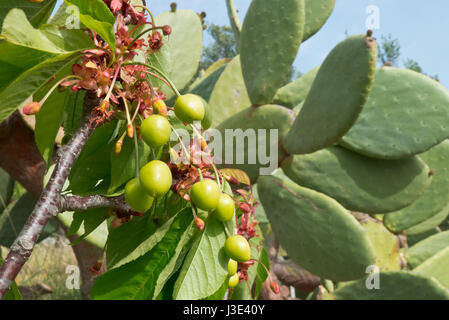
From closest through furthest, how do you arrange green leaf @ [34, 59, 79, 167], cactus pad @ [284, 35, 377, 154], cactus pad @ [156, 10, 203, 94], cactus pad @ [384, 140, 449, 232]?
green leaf @ [34, 59, 79, 167], cactus pad @ [284, 35, 377, 154], cactus pad @ [156, 10, 203, 94], cactus pad @ [384, 140, 449, 232]

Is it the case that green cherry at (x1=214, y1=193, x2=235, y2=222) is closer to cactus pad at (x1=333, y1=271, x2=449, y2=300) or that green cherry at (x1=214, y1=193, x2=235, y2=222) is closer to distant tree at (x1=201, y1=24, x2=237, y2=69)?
cactus pad at (x1=333, y1=271, x2=449, y2=300)

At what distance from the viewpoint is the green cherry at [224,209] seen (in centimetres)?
48

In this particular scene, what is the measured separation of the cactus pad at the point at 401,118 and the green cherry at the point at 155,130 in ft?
4.06

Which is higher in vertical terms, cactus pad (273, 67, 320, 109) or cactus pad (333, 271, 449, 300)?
cactus pad (273, 67, 320, 109)

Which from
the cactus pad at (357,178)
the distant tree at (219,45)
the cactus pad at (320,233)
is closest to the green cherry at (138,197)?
the cactus pad at (320,233)

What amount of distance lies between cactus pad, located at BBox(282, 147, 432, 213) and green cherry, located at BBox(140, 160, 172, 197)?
44.7 inches

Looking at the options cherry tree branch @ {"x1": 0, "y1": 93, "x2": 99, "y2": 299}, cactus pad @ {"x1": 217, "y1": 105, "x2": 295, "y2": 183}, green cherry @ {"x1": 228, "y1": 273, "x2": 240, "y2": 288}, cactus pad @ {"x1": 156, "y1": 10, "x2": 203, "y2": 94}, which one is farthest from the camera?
cactus pad @ {"x1": 156, "y1": 10, "x2": 203, "y2": 94}

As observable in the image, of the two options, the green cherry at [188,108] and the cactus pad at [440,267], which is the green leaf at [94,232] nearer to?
the green cherry at [188,108]

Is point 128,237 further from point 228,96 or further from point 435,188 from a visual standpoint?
point 435,188

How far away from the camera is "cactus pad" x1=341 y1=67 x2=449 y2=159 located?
1550mm

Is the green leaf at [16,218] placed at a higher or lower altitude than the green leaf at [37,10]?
lower

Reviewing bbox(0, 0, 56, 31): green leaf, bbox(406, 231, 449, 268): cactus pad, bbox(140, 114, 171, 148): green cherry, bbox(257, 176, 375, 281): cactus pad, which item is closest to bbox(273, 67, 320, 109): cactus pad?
bbox(257, 176, 375, 281): cactus pad

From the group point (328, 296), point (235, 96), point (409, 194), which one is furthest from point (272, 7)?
point (328, 296)

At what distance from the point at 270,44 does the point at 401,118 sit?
56 centimetres
